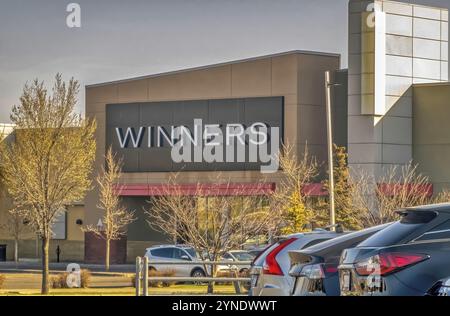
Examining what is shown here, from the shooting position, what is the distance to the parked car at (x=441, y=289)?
38.0 feet

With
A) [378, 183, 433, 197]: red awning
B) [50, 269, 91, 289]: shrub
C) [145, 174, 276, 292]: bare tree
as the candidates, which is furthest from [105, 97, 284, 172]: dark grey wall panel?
[50, 269, 91, 289]: shrub

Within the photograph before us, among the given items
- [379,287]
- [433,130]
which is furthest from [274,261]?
[433,130]

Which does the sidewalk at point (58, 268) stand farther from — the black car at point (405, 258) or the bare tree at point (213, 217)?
the black car at point (405, 258)

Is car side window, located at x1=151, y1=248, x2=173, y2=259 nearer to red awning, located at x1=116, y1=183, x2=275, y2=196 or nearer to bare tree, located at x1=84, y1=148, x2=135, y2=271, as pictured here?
red awning, located at x1=116, y1=183, x2=275, y2=196

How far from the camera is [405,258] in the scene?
11.9 m

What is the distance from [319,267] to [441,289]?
3.33m

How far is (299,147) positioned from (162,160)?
8956mm

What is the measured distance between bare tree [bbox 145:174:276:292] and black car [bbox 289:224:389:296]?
14.8 metres

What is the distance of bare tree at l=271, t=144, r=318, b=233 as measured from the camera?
38375mm

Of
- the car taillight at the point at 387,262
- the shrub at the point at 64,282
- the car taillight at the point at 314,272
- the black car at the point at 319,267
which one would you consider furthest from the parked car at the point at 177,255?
the car taillight at the point at 387,262

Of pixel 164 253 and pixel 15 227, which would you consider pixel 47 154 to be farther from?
pixel 15 227

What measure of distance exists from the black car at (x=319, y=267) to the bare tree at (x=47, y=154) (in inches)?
950

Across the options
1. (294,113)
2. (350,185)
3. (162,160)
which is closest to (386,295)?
(350,185)
